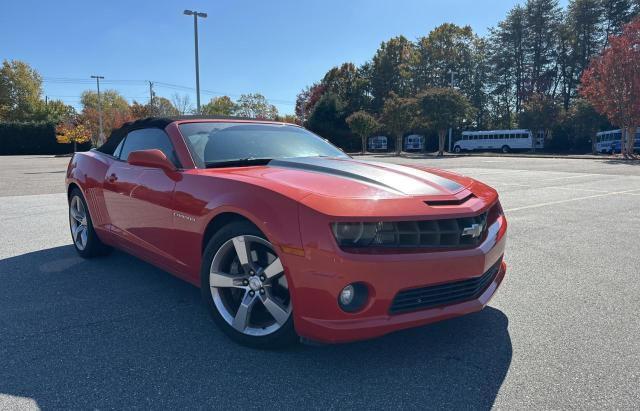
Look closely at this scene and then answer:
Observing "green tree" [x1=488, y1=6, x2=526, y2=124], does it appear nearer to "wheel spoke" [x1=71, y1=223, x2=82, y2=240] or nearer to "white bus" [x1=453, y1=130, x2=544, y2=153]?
"white bus" [x1=453, y1=130, x2=544, y2=153]

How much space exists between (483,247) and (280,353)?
4.31 feet

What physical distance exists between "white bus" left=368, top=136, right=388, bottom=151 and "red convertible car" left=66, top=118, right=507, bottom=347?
2079 inches

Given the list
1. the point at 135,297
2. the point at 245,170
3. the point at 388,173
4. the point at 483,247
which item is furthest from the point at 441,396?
the point at 135,297

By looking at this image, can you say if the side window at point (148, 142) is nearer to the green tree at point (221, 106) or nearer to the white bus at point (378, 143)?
the white bus at point (378, 143)

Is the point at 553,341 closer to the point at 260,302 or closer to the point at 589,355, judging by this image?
the point at 589,355

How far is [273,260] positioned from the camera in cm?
248

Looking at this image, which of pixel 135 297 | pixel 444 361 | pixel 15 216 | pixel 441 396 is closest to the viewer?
pixel 441 396

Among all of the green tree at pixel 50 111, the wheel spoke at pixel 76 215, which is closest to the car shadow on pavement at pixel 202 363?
the wheel spoke at pixel 76 215

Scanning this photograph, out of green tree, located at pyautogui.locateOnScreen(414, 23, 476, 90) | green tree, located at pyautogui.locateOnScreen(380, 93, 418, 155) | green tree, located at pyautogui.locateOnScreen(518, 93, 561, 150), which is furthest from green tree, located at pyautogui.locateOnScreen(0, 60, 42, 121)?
green tree, located at pyautogui.locateOnScreen(518, 93, 561, 150)

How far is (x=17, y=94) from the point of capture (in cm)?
6181

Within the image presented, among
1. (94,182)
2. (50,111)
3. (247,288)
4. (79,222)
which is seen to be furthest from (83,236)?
(50,111)

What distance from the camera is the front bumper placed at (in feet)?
7.03

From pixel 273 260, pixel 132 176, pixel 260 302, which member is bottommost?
pixel 260 302

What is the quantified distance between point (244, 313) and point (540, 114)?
44.4m
